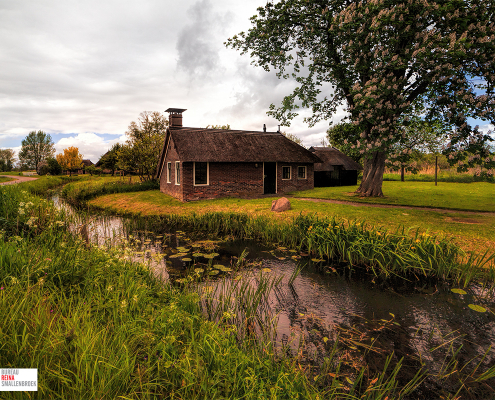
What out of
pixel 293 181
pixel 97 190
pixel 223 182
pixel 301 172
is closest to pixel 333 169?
pixel 301 172

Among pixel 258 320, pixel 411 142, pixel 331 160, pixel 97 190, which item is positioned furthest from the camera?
pixel 331 160

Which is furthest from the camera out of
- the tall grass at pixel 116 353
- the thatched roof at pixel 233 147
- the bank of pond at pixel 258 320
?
the thatched roof at pixel 233 147

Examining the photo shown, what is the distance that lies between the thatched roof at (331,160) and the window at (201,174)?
13.6 metres

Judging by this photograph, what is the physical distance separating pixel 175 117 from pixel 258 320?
19798 mm

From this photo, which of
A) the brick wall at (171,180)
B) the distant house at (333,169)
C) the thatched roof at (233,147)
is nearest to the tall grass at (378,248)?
the brick wall at (171,180)

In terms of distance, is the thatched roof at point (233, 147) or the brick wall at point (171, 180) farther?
the brick wall at point (171, 180)

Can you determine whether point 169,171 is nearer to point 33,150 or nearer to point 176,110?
point 176,110

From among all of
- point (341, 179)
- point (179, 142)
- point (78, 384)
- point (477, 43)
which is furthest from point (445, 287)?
point (341, 179)

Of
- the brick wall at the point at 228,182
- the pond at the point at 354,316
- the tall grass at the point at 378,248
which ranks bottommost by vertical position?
the pond at the point at 354,316

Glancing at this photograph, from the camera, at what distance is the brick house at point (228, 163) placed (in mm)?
18672

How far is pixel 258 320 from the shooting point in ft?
14.0

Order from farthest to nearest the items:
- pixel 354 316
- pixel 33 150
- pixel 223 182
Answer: pixel 33 150 < pixel 223 182 < pixel 354 316

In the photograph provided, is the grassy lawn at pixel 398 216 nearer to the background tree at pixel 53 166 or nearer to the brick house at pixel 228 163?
the brick house at pixel 228 163

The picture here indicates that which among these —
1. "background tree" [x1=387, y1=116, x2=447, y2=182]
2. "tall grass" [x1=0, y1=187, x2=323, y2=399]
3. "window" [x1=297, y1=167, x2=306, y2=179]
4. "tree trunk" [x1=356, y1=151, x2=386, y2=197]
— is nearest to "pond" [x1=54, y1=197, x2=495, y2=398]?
"tall grass" [x1=0, y1=187, x2=323, y2=399]
